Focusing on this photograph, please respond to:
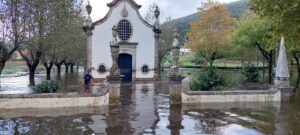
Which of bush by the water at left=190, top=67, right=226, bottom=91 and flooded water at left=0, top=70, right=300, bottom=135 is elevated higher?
bush by the water at left=190, top=67, right=226, bottom=91

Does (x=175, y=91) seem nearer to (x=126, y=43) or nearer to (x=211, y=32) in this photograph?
(x=126, y=43)

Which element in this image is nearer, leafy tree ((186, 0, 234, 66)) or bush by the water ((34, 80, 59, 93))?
bush by the water ((34, 80, 59, 93))

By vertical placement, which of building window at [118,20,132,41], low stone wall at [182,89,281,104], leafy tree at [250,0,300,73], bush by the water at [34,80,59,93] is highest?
building window at [118,20,132,41]

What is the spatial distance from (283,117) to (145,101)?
267 inches

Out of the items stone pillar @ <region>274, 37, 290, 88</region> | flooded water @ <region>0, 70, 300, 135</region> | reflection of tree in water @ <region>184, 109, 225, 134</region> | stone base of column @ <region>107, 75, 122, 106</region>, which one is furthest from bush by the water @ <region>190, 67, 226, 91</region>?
stone base of column @ <region>107, 75, 122, 106</region>

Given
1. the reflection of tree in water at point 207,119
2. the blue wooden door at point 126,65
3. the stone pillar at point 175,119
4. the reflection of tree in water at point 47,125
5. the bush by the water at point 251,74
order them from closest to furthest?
1. the reflection of tree in water at point 47,125
2. the stone pillar at point 175,119
3. the reflection of tree in water at point 207,119
4. the bush by the water at point 251,74
5. the blue wooden door at point 126,65

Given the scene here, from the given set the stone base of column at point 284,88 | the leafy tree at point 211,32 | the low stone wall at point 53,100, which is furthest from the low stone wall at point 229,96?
the leafy tree at point 211,32

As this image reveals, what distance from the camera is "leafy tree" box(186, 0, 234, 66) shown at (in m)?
45.2

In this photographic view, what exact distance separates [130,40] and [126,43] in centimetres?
54

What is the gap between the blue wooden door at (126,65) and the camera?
31.8m

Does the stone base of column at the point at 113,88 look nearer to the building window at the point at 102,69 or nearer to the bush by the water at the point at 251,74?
the building window at the point at 102,69

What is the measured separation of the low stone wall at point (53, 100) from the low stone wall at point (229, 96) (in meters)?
3.84

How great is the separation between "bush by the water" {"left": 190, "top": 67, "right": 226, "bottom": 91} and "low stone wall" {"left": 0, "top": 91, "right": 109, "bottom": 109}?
4940mm

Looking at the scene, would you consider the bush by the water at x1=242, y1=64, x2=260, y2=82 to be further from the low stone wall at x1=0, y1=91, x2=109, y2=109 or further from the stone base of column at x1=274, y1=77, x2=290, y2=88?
the low stone wall at x1=0, y1=91, x2=109, y2=109
